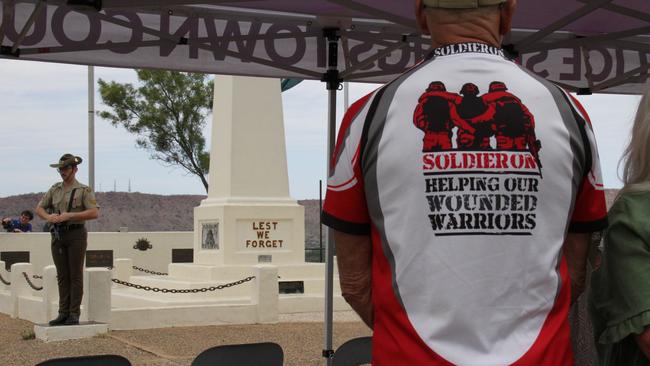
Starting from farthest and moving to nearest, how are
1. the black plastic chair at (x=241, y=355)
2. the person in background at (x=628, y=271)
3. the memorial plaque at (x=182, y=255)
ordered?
the memorial plaque at (x=182, y=255) → the black plastic chair at (x=241, y=355) → the person in background at (x=628, y=271)

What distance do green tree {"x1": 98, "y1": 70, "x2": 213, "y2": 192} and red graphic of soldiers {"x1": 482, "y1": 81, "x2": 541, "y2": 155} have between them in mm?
34610

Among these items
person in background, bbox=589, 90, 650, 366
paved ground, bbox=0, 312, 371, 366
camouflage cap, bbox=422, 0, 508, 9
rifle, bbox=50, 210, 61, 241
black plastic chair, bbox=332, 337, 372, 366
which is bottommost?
paved ground, bbox=0, 312, 371, 366

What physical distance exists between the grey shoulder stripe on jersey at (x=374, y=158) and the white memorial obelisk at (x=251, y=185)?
15.9 meters

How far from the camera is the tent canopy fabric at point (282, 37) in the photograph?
5.80 meters

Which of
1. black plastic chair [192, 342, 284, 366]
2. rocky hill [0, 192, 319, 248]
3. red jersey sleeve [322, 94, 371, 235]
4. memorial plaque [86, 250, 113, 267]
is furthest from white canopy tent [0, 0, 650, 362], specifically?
rocky hill [0, 192, 319, 248]

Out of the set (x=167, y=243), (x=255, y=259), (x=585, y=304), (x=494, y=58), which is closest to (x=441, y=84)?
(x=494, y=58)

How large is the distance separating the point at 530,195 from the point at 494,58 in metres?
0.30

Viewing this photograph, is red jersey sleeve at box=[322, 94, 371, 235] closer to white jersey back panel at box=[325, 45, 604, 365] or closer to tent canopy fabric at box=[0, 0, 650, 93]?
white jersey back panel at box=[325, 45, 604, 365]

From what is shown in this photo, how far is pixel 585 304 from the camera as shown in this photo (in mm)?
2219

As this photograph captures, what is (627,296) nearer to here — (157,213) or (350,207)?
(350,207)

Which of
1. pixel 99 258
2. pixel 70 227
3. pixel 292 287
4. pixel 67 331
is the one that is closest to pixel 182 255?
pixel 99 258

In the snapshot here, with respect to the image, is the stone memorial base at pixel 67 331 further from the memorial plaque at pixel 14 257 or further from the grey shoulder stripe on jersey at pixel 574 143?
the memorial plaque at pixel 14 257

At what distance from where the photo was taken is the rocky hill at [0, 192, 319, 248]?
1969 inches

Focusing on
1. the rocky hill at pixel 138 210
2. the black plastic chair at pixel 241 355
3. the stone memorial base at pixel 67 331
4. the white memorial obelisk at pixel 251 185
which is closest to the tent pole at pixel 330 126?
the black plastic chair at pixel 241 355
